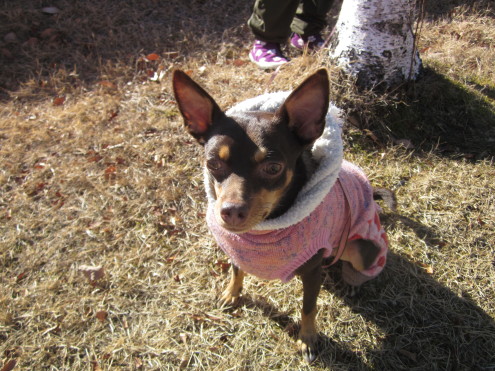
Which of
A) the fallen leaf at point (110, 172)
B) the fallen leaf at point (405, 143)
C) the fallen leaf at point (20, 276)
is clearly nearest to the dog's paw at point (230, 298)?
the fallen leaf at point (20, 276)

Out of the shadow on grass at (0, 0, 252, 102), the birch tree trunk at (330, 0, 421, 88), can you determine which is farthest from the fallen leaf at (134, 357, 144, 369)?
the shadow on grass at (0, 0, 252, 102)

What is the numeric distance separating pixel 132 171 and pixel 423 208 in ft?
9.25

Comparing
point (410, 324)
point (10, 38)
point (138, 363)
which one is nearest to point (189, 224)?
point (138, 363)

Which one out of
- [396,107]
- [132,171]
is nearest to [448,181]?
[396,107]

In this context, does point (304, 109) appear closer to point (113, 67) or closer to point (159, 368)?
point (159, 368)

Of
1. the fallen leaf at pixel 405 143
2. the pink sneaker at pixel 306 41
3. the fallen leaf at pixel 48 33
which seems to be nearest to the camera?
the fallen leaf at pixel 405 143

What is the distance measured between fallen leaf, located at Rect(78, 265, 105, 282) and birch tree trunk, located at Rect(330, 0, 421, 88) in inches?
115

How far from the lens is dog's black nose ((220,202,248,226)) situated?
1.67m

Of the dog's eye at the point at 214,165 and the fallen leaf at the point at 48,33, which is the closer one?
the dog's eye at the point at 214,165

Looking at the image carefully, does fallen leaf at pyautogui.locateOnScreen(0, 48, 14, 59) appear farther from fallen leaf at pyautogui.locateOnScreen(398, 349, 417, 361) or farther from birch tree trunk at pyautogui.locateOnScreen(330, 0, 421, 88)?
fallen leaf at pyautogui.locateOnScreen(398, 349, 417, 361)

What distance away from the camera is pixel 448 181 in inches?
124

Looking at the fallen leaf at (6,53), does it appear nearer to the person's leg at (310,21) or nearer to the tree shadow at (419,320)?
the person's leg at (310,21)

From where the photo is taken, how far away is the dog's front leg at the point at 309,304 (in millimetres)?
2023

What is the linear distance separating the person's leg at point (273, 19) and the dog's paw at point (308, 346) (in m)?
3.50
